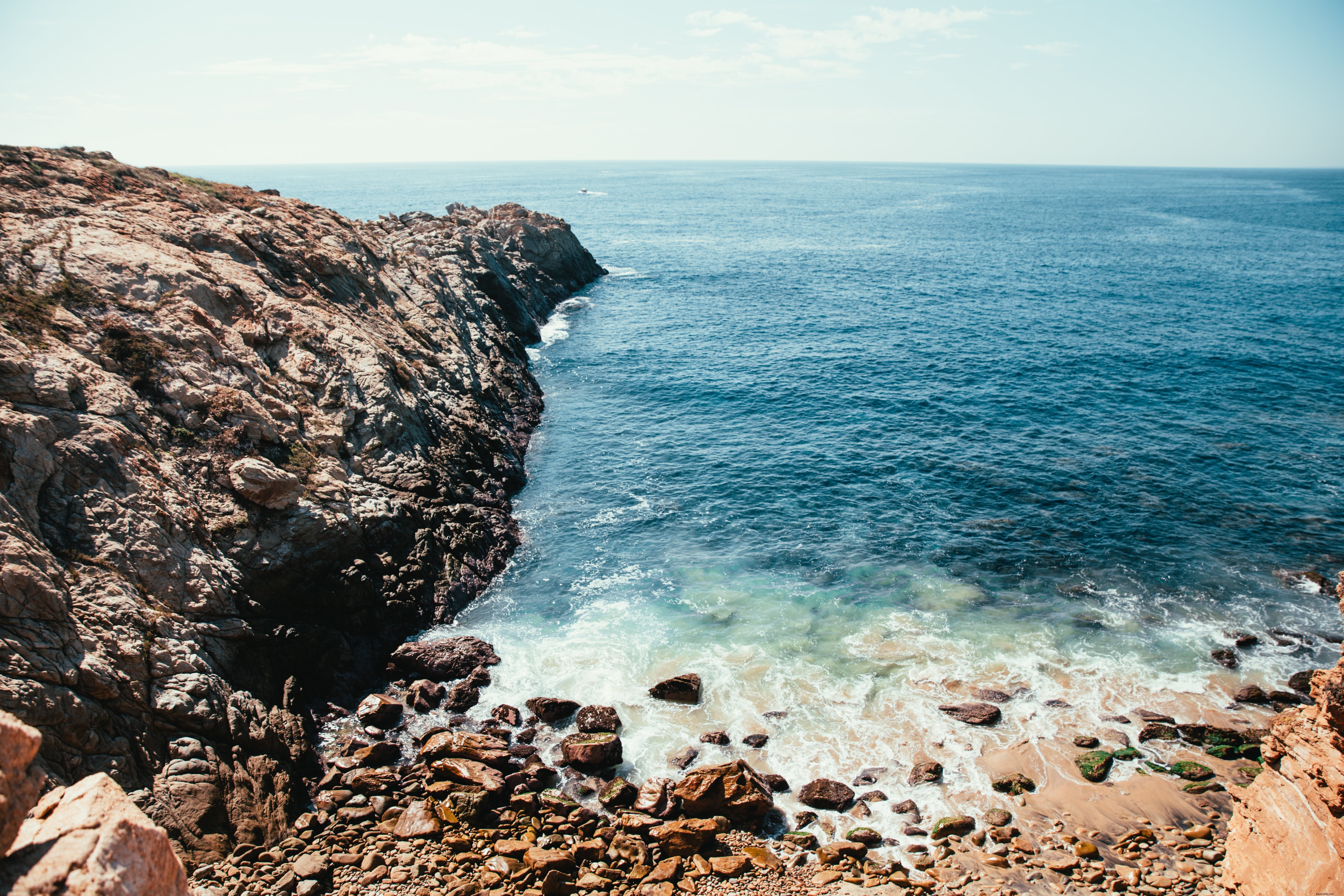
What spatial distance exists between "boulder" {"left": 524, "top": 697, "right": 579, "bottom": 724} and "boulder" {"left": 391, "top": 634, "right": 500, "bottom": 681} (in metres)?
3.48

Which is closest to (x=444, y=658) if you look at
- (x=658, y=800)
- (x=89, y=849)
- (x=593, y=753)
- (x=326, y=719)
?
(x=326, y=719)

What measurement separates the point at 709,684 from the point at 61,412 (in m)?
24.8

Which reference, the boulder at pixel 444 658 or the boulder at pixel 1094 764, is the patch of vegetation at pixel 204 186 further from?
the boulder at pixel 1094 764

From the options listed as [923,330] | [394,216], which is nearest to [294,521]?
[923,330]

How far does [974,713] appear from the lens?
25.0 m

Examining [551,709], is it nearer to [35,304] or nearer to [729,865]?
[729,865]

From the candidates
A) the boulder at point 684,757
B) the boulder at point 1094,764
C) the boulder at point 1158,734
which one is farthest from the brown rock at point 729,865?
the boulder at point 1158,734

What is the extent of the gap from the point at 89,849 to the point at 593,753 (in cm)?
1645

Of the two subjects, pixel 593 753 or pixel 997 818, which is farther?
pixel 593 753

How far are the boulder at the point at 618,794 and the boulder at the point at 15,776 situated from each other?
623 inches

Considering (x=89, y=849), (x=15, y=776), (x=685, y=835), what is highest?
(x=15, y=776)

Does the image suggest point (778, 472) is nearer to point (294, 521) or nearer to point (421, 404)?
point (421, 404)

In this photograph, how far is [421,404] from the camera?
130 feet

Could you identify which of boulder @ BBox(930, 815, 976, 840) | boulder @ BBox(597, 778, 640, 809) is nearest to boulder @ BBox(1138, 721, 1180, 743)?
boulder @ BBox(930, 815, 976, 840)
